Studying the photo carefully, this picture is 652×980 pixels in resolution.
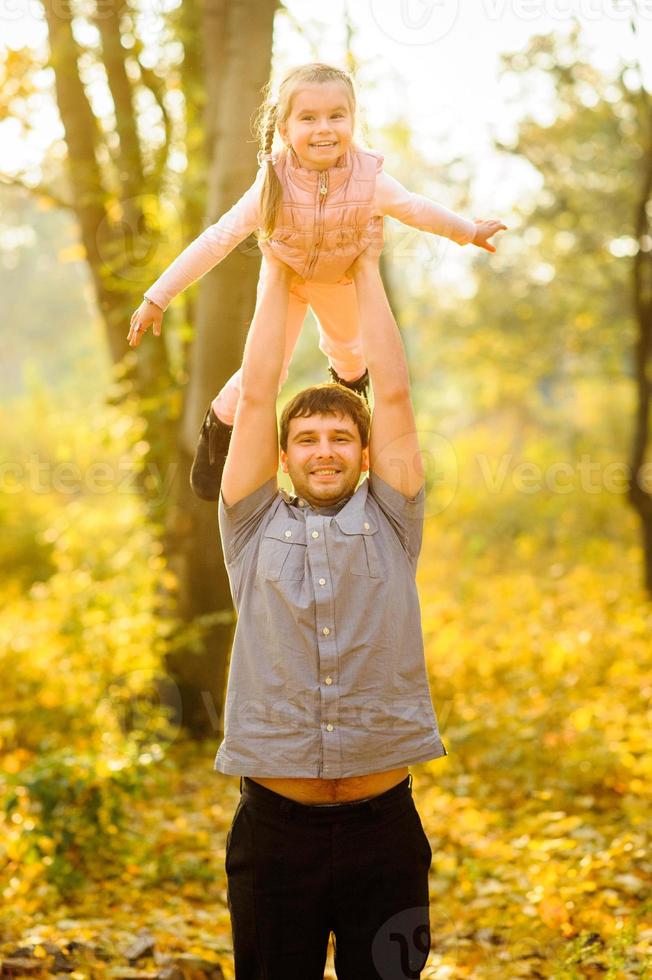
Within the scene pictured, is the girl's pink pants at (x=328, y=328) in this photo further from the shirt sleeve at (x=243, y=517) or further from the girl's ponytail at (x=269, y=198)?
the shirt sleeve at (x=243, y=517)

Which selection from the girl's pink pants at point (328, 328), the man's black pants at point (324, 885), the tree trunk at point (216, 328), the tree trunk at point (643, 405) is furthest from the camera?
the tree trunk at point (643, 405)

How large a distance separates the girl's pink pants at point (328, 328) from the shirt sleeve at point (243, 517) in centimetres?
34

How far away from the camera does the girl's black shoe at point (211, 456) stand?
301 cm

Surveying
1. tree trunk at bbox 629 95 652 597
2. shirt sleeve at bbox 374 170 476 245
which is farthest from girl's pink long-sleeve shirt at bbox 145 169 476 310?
tree trunk at bbox 629 95 652 597

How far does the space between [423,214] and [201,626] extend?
4562 mm

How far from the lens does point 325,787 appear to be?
8.25 feet

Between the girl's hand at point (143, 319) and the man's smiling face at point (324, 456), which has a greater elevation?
the girl's hand at point (143, 319)

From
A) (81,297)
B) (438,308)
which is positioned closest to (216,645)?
(438,308)

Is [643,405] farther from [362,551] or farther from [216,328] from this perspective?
[362,551]

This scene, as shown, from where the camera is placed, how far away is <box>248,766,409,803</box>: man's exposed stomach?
98.9 inches

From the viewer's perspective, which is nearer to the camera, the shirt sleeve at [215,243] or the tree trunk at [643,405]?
the shirt sleeve at [215,243]

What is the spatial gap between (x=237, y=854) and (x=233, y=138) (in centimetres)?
425

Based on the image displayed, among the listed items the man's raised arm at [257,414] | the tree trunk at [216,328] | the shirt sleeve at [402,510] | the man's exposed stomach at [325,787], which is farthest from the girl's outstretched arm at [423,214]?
the tree trunk at [216,328]

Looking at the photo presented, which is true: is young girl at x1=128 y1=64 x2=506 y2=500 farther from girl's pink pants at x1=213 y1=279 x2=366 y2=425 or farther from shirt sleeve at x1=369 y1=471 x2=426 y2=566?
shirt sleeve at x1=369 y1=471 x2=426 y2=566
